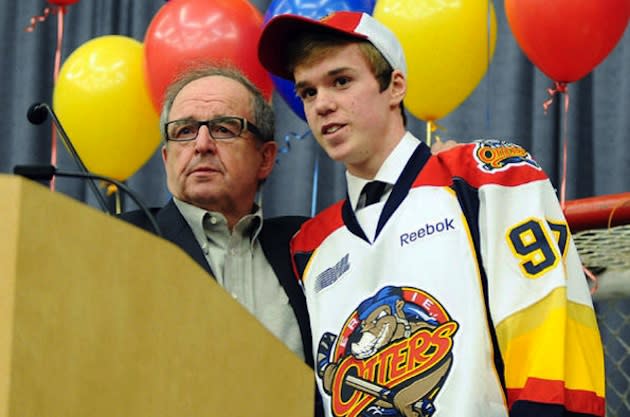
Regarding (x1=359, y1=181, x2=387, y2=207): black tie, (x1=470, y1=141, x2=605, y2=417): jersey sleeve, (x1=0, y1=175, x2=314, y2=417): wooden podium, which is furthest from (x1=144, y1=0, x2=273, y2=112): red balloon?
(x1=0, y1=175, x2=314, y2=417): wooden podium

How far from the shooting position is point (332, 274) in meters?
1.83

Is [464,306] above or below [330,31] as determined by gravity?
below

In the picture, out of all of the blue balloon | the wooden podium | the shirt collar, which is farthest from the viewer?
the blue balloon

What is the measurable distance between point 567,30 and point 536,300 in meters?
0.93

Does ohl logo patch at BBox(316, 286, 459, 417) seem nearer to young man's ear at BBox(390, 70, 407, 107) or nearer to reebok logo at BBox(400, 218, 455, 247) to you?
reebok logo at BBox(400, 218, 455, 247)

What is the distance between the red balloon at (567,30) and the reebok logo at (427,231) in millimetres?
826

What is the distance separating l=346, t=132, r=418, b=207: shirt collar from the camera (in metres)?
1.80

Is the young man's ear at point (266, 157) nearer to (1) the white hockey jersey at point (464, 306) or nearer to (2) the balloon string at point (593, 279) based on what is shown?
(1) the white hockey jersey at point (464, 306)

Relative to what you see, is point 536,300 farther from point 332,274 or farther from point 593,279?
point 593,279

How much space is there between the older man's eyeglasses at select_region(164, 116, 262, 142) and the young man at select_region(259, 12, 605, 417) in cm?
20

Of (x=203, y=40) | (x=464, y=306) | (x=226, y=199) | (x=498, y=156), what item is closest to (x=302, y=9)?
(x=203, y=40)

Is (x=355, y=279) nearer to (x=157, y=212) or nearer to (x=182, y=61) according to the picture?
(x=157, y=212)

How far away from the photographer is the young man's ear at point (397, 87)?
187 centimetres

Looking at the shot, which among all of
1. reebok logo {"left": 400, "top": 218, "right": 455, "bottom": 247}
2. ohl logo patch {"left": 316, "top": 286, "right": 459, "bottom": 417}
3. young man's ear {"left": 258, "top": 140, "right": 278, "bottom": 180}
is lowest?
ohl logo patch {"left": 316, "top": 286, "right": 459, "bottom": 417}
